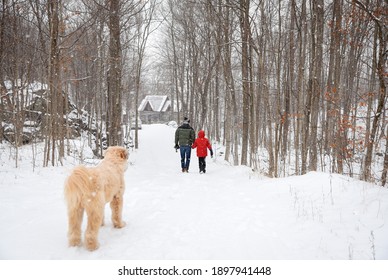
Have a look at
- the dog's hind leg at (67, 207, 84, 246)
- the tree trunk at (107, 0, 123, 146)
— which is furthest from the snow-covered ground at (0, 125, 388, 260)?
the tree trunk at (107, 0, 123, 146)

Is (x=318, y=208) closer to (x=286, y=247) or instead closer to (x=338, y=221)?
(x=338, y=221)

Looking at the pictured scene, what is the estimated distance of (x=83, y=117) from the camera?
63.5ft

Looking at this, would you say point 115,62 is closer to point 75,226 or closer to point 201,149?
point 201,149

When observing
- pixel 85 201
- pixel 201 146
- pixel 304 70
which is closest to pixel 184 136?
pixel 201 146

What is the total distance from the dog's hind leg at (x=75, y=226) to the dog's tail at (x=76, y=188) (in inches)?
4.3

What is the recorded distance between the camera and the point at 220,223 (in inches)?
182

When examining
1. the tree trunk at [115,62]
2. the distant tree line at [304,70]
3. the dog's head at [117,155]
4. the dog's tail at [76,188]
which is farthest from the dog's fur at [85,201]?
the tree trunk at [115,62]

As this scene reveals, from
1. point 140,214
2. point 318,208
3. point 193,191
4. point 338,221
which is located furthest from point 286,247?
point 193,191

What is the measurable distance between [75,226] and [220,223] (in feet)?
8.21

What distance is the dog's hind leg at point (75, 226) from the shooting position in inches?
138

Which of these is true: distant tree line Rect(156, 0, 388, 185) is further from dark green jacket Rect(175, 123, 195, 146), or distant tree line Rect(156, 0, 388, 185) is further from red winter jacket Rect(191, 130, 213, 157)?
dark green jacket Rect(175, 123, 195, 146)

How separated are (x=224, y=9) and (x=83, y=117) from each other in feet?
43.4

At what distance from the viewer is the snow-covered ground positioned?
3.46 m

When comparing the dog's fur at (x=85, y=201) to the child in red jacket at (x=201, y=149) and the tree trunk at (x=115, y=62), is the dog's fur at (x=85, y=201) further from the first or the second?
the tree trunk at (x=115, y=62)
